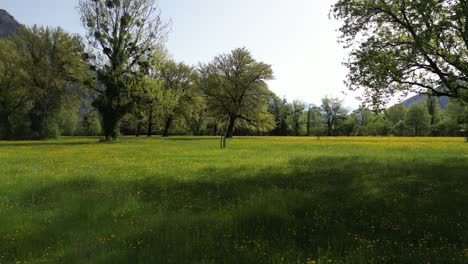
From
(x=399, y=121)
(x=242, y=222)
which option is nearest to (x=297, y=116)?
(x=399, y=121)

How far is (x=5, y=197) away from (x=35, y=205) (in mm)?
1880

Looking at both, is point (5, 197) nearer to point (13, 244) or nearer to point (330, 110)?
point (13, 244)

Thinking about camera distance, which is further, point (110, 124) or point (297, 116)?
point (297, 116)

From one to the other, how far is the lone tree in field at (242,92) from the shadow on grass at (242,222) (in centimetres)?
6231

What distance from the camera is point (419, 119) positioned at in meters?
129

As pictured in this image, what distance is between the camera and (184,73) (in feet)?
286

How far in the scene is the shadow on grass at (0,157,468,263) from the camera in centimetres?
748

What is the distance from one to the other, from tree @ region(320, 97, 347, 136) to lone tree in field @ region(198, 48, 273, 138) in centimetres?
7218

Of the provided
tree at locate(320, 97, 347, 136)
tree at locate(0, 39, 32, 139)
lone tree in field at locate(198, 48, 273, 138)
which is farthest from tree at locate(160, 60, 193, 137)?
tree at locate(320, 97, 347, 136)

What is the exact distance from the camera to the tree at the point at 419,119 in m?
129

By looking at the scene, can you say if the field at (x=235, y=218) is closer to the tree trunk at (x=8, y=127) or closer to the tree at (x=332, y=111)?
the tree trunk at (x=8, y=127)

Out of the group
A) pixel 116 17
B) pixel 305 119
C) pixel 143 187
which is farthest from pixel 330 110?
pixel 143 187

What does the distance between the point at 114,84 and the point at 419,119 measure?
117135 mm

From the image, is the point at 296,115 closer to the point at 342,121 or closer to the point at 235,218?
the point at 342,121
